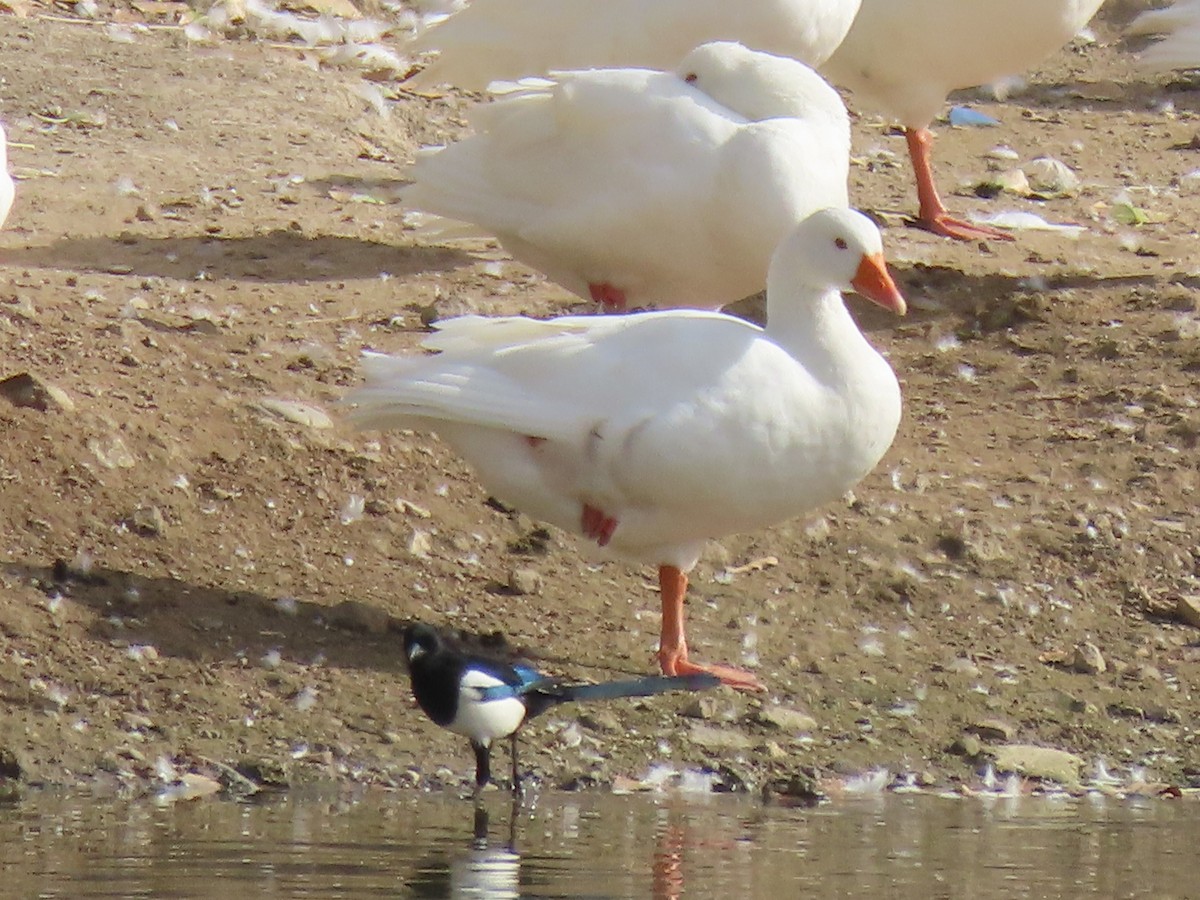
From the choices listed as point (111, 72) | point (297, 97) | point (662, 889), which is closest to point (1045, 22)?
point (297, 97)

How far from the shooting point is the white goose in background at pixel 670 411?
618 centimetres

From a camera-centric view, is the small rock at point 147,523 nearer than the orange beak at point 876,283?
No

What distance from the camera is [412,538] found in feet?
23.7

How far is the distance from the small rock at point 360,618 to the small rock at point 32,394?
1.11m

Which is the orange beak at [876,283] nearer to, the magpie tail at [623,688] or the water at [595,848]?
the magpie tail at [623,688]

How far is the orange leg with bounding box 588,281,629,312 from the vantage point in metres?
8.14

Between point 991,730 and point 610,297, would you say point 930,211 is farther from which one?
point 991,730

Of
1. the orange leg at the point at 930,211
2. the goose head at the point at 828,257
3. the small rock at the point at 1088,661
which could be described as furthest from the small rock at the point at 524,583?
the orange leg at the point at 930,211

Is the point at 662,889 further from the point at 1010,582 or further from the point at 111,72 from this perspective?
the point at 111,72

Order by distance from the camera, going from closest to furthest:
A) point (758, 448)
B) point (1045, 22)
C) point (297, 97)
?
point (758, 448), point (1045, 22), point (297, 97)

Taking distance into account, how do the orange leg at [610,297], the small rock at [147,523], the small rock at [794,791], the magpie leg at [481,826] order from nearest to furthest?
the magpie leg at [481,826] < the small rock at [794,791] < the small rock at [147,523] < the orange leg at [610,297]

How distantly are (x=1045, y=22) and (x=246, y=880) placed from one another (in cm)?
630

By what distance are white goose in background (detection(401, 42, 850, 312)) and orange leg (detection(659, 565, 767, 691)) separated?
4.50 feet

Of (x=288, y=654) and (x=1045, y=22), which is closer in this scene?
(x=288, y=654)
